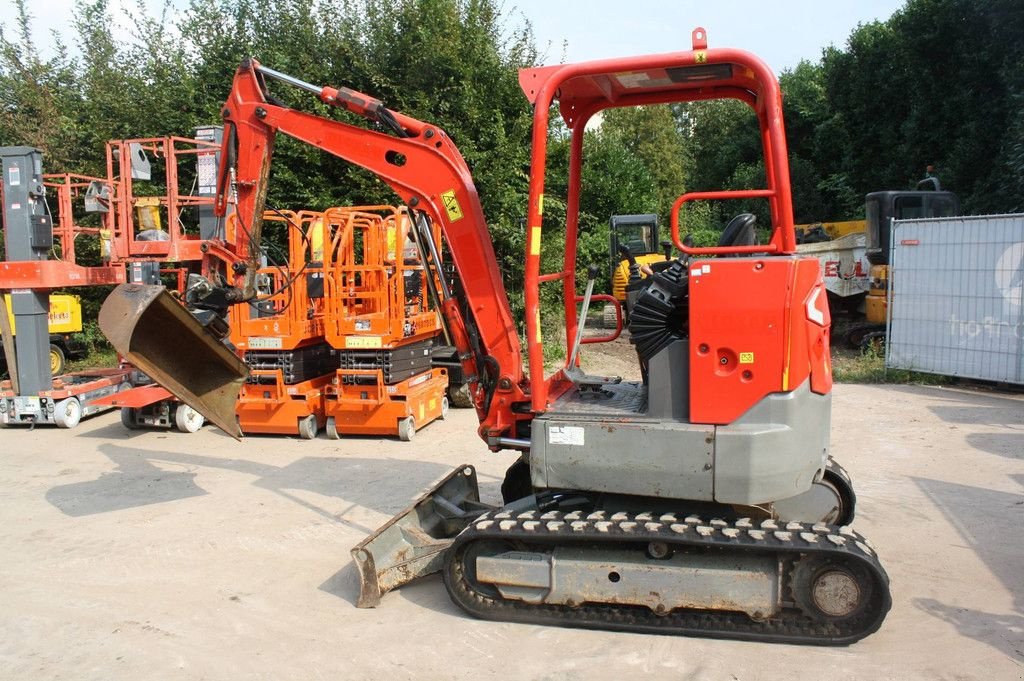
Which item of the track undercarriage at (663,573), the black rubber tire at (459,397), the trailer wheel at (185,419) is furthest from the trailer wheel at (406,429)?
the track undercarriage at (663,573)

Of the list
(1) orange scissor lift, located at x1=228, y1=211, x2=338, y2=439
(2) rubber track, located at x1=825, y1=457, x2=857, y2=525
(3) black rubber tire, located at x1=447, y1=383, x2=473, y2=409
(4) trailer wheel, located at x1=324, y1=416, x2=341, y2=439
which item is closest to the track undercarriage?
(2) rubber track, located at x1=825, y1=457, x2=857, y2=525

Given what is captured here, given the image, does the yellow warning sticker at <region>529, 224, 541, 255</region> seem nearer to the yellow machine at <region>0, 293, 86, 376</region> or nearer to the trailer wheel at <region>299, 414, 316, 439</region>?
the trailer wheel at <region>299, 414, 316, 439</region>

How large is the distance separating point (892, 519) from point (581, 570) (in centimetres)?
299

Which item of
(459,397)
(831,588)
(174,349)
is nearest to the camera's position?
(831,588)

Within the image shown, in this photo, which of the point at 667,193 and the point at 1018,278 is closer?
the point at 1018,278

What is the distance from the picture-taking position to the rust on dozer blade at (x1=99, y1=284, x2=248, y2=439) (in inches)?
202

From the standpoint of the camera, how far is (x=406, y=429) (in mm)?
8906

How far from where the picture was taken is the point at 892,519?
5988mm

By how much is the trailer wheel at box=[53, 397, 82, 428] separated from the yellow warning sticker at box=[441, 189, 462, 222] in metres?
7.32

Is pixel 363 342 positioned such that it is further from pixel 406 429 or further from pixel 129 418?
pixel 129 418

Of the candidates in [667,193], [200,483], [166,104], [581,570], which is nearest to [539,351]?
[581,570]

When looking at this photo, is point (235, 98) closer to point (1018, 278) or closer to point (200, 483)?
→ point (200, 483)

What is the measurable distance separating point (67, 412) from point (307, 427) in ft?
10.8

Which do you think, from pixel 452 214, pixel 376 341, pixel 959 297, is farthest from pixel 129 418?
pixel 959 297
